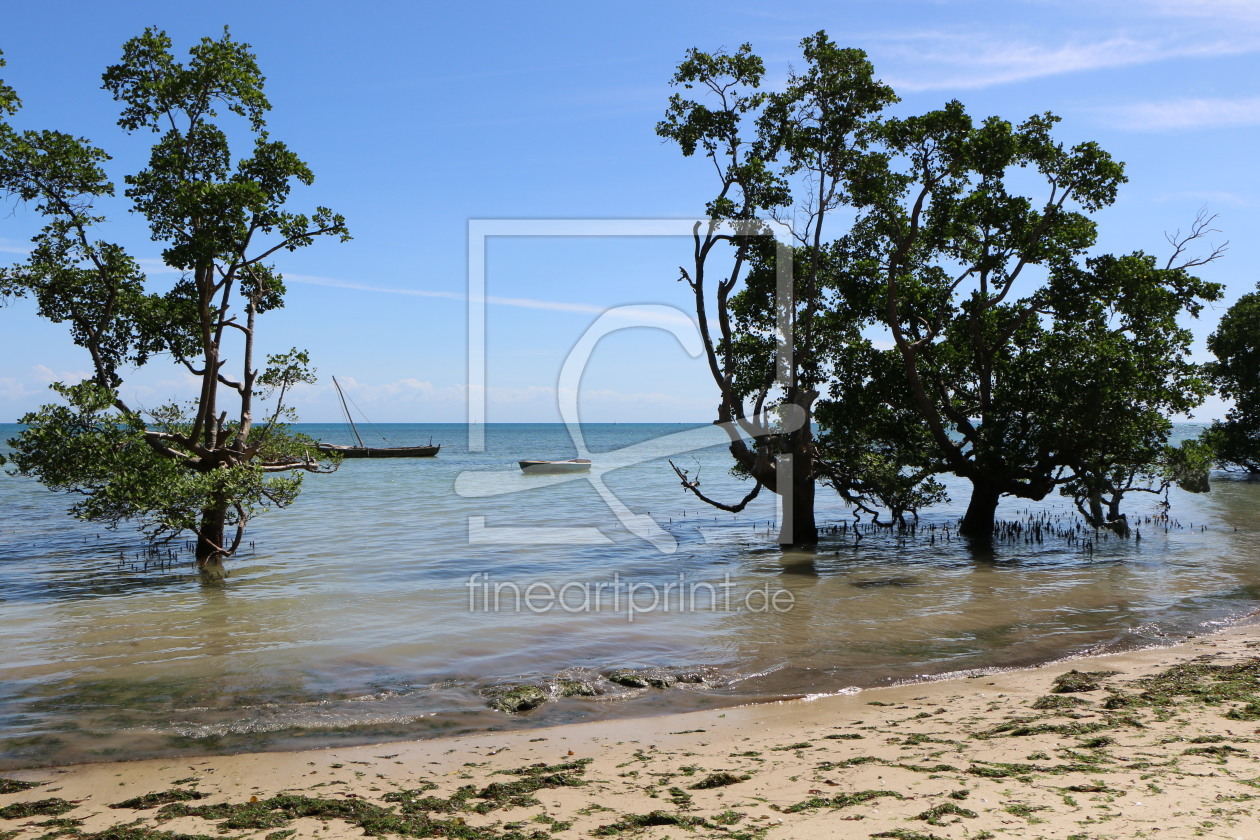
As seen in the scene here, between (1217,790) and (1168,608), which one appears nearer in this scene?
(1217,790)

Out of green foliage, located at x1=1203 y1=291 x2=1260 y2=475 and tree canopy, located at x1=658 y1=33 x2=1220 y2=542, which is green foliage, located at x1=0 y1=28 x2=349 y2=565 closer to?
tree canopy, located at x1=658 y1=33 x2=1220 y2=542

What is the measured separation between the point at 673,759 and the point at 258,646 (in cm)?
773

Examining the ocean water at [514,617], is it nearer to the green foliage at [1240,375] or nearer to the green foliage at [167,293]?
the green foliage at [167,293]

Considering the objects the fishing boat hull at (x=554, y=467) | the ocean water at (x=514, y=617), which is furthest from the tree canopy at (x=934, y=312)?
the fishing boat hull at (x=554, y=467)

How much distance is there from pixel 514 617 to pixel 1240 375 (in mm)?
38831

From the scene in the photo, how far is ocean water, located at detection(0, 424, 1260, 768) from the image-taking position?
375 inches

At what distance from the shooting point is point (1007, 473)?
21.4m

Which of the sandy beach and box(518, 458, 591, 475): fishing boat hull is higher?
box(518, 458, 591, 475): fishing boat hull

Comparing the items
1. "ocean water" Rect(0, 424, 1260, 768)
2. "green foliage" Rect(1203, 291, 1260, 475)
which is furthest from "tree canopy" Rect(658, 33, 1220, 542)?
"green foliage" Rect(1203, 291, 1260, 475)

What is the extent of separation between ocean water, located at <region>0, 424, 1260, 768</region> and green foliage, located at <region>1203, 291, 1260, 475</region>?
14.6 metres

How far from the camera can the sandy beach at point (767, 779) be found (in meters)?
5.67

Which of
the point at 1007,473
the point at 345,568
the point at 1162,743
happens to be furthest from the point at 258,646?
the point at 1007,473

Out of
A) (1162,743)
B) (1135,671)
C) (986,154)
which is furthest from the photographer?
(986,154)

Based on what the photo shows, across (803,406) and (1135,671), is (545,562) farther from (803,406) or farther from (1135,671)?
(1135,671)
